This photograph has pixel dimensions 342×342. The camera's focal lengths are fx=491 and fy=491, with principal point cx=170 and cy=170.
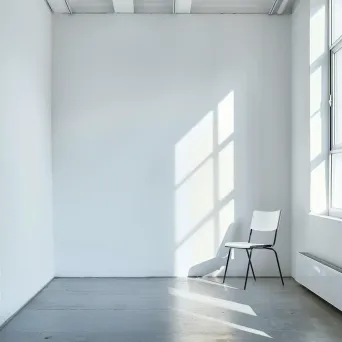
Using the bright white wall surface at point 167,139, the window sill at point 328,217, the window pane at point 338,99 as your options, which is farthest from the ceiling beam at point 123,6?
the window sill at point 328,217

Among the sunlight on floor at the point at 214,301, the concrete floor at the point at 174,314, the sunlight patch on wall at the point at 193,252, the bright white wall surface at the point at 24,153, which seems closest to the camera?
the concrete floor at the point at 174,314

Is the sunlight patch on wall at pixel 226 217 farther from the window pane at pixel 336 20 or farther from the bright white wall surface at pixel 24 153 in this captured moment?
the window pane at pixel 336 20

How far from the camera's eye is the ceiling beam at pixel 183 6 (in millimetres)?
5480

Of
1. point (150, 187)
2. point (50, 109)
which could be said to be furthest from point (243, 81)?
point (50, 109)

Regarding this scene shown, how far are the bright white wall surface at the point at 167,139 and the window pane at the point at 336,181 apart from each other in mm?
917

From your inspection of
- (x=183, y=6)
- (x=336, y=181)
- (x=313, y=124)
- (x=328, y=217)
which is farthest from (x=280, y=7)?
(x=328, y=217)

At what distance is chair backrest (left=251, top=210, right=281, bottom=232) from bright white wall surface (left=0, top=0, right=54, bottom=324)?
7.64 ft

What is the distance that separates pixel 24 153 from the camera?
4504mm

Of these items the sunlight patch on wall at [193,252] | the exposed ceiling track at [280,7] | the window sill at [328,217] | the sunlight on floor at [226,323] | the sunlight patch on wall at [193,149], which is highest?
the exposed ceiling track at [280,7]

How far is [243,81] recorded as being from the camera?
5809 millimetres

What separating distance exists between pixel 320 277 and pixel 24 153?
2881mm

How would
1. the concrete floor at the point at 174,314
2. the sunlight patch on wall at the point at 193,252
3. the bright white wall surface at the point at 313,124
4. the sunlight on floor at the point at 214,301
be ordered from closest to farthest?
1. the concrete floor at the point at 174,314
2. the sunlight on floor at the point at 214,301
3. the bright white wall surface at the point at 313,124
4. the sunlight patch on wall at the point at 193,252

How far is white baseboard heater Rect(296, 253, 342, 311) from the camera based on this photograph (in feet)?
12.8

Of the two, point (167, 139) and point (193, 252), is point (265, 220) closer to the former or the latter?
point (193, 252)
